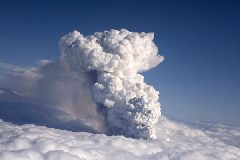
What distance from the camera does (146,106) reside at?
7869 inches

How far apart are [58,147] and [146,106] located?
52634mm

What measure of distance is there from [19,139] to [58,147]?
21.6 meters

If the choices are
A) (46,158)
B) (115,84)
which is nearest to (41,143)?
(46,158)

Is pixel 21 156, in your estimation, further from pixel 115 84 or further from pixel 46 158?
pixel 115 84

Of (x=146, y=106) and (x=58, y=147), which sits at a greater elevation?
(x=146, y=106)

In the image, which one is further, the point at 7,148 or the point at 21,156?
the point at 7,148

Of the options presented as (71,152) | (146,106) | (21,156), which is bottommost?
(21,156)

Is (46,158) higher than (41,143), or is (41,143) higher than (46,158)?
(41,143)

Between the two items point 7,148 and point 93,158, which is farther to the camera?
point 93,158

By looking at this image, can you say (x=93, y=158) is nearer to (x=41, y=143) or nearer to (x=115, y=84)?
(x=41, y=143)

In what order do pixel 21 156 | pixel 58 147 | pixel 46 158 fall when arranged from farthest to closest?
pixel 58 147
pixel 46 158
pixel 21 156

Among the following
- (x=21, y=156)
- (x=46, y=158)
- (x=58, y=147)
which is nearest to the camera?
(x=21, y=156)

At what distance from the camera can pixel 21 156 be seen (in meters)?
162


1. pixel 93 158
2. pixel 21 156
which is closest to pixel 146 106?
pixel 93 158
